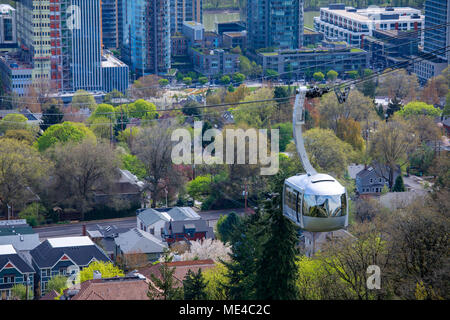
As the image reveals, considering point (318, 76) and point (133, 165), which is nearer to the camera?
point (133, 165)

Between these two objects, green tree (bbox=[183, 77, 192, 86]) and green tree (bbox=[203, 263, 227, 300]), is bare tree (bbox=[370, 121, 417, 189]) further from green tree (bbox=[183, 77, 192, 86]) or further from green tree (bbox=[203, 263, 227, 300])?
green tree (bbox=[183, 77, 192, 86])

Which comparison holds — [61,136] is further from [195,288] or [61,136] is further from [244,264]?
[195,288]

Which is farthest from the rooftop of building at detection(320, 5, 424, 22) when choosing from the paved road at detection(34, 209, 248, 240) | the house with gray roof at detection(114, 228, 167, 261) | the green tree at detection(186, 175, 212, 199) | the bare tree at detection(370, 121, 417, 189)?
the house with gray roof at detection(114, 228, 167, 261)

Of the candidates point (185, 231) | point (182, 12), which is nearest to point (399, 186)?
point (185, 231)
